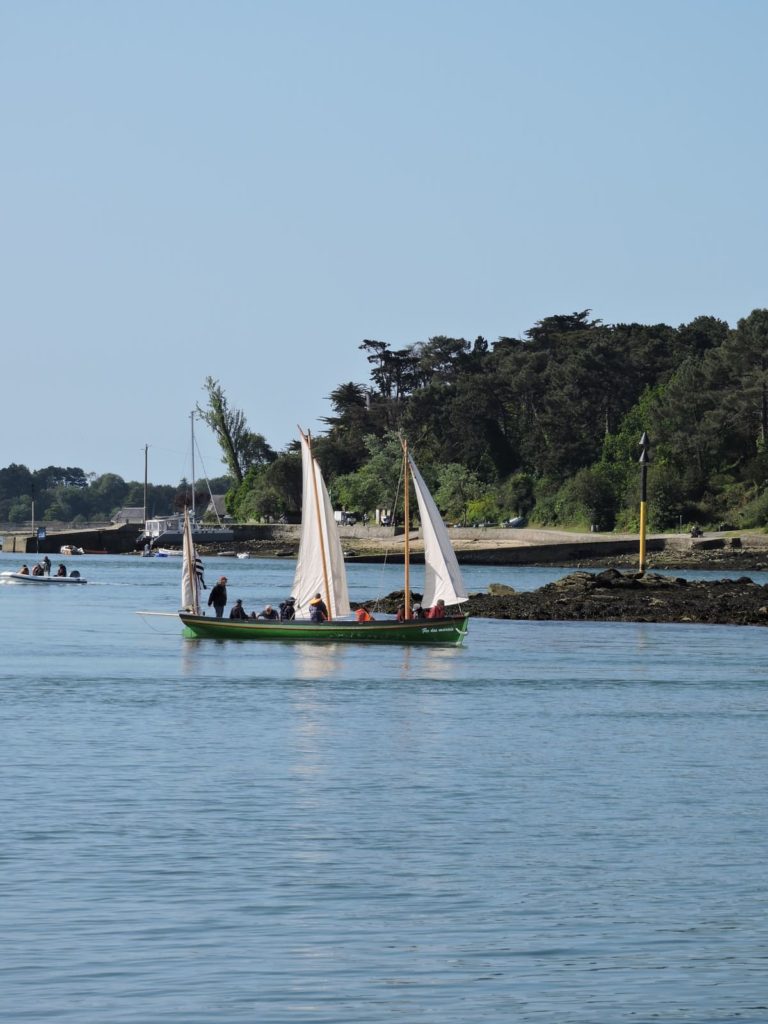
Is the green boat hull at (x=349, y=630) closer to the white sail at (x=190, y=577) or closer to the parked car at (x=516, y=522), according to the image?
the white sail at (x=190, y=577)

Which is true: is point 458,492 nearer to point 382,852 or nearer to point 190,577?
point 190,577

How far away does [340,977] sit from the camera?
54.2 feet

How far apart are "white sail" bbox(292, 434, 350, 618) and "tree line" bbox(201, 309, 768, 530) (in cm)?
8393

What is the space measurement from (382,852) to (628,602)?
57462 mm

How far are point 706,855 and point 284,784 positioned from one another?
815 centimetres

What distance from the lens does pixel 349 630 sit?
186ft

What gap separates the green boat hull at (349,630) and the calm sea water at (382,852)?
9.08m

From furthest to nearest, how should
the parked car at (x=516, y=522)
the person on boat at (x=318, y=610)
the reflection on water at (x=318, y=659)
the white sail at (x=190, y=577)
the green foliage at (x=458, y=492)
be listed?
the green foliage at (x=458, y=492) → the parked car at (x=516, y=522) → the white sail at (x=190, y=577) → the person on boat at (x=318, y=610) → the reflection on water at (x=318, y=659)

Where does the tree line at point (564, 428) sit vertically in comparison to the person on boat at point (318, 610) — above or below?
above

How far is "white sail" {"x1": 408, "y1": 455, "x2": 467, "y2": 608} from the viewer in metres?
57.1

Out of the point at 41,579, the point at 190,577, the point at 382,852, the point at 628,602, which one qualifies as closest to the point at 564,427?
the point at 41,579

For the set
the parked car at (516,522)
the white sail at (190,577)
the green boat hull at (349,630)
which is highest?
the parked car at (516,522)

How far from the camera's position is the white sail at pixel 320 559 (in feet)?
187

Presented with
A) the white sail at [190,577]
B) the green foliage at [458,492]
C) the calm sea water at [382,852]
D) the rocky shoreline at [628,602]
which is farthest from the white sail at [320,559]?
the green foliage at [458,492]
